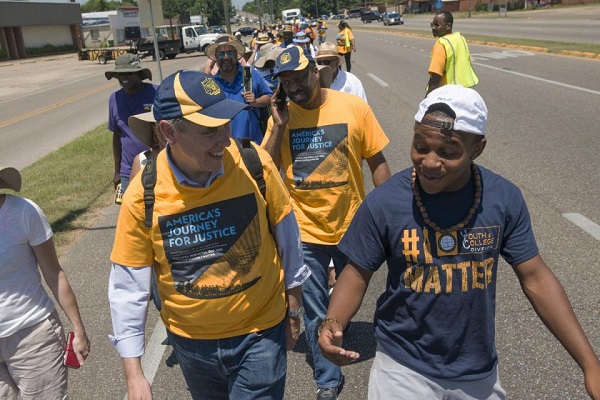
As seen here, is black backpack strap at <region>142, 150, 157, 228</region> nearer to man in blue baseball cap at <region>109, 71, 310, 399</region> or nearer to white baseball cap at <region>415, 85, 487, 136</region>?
man in blue baseball cap at <region>109, 71, 310, 399</region>

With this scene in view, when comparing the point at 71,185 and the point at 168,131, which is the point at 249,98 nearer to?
the point at 168,131

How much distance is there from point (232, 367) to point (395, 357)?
2.24 ft

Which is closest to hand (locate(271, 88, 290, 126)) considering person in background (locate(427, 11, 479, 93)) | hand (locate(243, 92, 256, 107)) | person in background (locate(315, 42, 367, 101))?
hand (locate(243, 92, 256, 107))

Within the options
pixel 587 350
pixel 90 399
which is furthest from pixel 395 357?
pixel 90 399

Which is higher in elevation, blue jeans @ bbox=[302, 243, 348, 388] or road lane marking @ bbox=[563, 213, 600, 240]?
blue jeans @ bbox=[302, 243, 348, 388]

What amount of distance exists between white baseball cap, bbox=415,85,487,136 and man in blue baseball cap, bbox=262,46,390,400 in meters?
1.59

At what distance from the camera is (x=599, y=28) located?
33.5m

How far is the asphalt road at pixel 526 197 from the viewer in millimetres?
3908

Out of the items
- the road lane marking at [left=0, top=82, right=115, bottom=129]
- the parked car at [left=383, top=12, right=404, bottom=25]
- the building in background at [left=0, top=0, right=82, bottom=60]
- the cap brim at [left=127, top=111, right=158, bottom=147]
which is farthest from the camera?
the parked car at [left=383, top=12, right=404, bottom=25]

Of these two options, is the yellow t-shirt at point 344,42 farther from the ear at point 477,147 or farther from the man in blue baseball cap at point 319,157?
the ear at point 477,147

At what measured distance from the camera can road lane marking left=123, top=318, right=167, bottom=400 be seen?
4.16m

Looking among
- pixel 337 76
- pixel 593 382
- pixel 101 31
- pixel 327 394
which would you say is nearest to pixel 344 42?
pixel 337 76

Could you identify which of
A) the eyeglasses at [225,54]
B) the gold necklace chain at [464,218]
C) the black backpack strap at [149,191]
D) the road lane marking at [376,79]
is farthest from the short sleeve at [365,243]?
the road lane marking at [376,79]

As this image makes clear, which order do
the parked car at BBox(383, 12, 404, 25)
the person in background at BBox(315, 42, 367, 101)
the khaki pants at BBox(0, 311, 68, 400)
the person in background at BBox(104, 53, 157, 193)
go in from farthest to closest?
the parked car at BBox(383, 12, 404, 25) < the person in background at BBox(315, 42, 367, 101) < the person in background at BBox(104, 53, 157, 193) < the khaki pants at BBox(0, 311, 68, 400)
